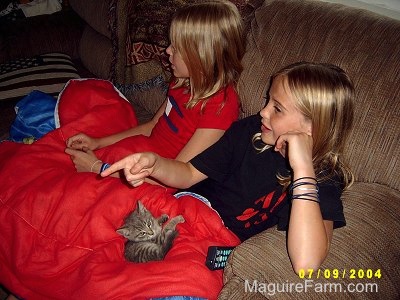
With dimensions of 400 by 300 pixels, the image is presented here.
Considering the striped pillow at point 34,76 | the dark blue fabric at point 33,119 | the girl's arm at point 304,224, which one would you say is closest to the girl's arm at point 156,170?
the girl's arm at point 304,224

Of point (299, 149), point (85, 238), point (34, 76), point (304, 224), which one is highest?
point (299, 149)

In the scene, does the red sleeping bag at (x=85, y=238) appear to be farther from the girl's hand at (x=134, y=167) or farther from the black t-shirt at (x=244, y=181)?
the girl's hand at (x=134, y=167)

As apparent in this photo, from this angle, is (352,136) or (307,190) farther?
(352,136)

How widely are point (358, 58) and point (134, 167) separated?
0.75 meters

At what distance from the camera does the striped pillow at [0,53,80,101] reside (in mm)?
1920

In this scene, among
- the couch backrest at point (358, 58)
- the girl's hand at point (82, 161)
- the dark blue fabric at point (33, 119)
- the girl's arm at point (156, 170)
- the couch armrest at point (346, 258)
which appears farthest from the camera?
the dark blue fabric at point (33, 119)

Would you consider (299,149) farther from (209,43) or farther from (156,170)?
(209,43)

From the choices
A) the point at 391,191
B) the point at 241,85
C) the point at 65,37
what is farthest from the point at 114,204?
the point at 65,37

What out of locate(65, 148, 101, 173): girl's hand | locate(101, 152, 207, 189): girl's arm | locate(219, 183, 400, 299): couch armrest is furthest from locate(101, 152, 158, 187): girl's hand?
locate(65, 148, 101, 173): girl's hand

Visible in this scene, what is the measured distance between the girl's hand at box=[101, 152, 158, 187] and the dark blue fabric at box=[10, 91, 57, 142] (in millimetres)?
804

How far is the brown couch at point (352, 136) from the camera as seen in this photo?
0.83 m

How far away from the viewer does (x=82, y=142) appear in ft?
4.79

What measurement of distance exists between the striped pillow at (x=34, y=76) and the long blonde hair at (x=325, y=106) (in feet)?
4.72

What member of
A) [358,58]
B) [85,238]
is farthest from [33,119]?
[358,58]
